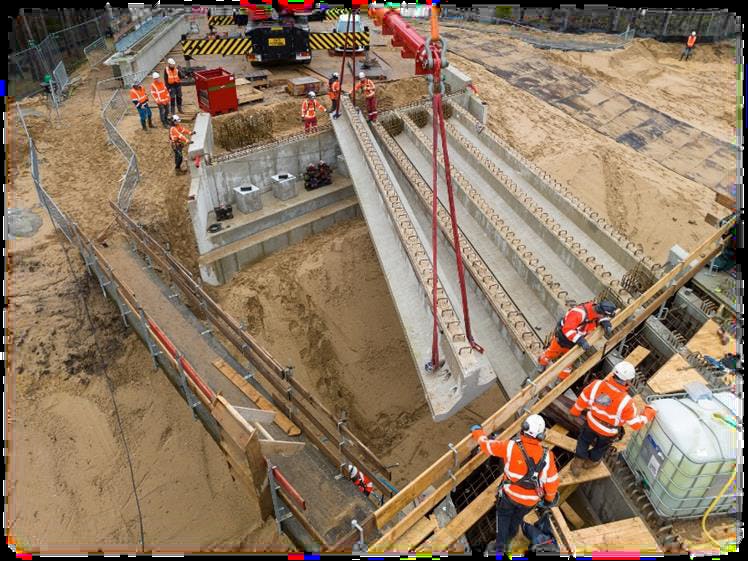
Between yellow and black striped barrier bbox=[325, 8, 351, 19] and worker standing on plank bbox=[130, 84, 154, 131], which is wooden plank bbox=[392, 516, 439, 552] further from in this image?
yellow and black striped barrier bbox=[325, 8, 351, 19]

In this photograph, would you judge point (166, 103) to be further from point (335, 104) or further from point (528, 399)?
point (528, 399)

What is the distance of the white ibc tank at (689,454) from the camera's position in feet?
15.7

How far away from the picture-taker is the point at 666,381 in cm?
609

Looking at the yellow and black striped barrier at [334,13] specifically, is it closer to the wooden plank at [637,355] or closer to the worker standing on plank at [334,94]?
the worker standing on plank at [334,94]

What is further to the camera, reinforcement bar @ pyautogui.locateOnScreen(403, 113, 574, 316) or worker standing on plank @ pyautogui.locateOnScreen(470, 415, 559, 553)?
reinforcement bar @ pyautogui.locateOnScreen(403, 113, 574, 316)

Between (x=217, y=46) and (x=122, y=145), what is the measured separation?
702 centimetres

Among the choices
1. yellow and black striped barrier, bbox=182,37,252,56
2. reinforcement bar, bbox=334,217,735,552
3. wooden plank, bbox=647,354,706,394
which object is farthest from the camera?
yellow and black striped barrier, bbox=182,37,252,56

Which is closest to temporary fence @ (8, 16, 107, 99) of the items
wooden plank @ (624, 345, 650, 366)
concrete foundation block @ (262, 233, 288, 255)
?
concrete foundation block @ (262, 233, 288, 255)

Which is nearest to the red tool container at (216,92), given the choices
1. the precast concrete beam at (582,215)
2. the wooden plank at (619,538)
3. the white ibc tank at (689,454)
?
the precast concrete beam at (582,215)

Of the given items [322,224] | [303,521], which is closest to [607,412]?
[303,521]

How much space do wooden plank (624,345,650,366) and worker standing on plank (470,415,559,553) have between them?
8.85 ft

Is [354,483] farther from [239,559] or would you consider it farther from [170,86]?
[170,86]

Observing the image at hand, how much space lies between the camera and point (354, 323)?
1129cm

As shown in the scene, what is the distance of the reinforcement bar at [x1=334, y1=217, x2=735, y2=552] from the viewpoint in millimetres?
4941
